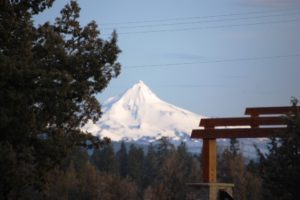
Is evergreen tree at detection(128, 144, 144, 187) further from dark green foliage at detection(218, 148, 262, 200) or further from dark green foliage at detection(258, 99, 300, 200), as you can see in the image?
dark green foliage at detection(258, 99, 300, 200)

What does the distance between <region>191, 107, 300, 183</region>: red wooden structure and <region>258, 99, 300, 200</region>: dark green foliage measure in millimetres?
2491

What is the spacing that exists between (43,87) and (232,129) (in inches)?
222

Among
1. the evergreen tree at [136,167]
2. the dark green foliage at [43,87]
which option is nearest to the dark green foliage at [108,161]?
the evergreen tree at [136,167]

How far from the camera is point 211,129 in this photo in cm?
2133

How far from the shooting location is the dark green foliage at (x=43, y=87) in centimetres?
1955

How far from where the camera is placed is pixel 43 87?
19.7 metres

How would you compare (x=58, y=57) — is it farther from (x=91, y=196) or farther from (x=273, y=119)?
(x=91, y=196)

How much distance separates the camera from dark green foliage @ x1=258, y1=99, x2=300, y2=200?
23766mm

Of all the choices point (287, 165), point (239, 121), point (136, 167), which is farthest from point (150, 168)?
point (239, 121)

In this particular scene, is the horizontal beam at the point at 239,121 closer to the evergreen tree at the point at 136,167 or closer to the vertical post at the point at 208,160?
the vertical post at the point at 208,160

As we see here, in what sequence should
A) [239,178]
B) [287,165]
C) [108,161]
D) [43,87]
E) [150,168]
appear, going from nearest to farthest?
[43,87] < [287,165] < [239,178] < [108,161] < [150,168]

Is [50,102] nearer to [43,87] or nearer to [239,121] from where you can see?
[43,87]

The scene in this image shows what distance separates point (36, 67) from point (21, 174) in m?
3.05

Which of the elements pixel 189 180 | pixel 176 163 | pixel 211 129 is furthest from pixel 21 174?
pixel 189 180
